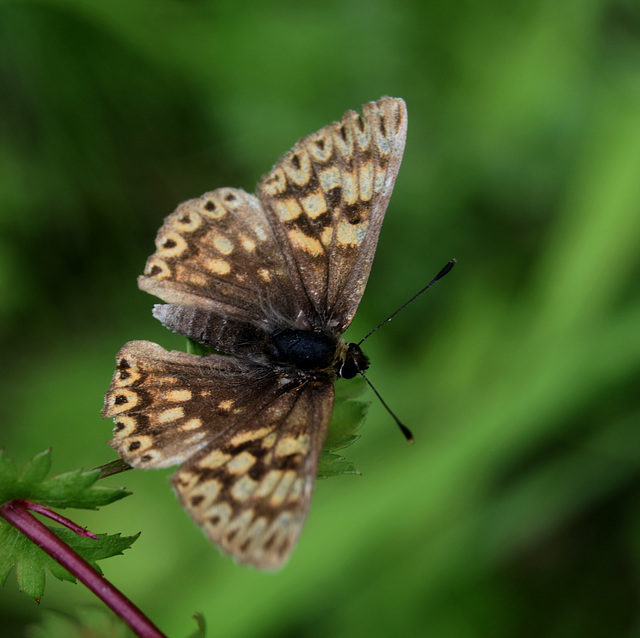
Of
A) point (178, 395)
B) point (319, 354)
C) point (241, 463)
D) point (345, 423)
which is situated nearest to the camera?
point (241, 463)

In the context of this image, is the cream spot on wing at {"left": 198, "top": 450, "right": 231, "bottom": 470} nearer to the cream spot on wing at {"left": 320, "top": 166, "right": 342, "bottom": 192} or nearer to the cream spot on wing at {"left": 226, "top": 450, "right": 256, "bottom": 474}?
the cream spot on wing at {"left": 226, "top": 450, "right": 256, "bottom": 474}

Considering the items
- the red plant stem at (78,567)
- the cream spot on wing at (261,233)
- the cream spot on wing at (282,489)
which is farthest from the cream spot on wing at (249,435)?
the cream spot on wing at (261,233)

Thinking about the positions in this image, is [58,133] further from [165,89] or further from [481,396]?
[481,396]

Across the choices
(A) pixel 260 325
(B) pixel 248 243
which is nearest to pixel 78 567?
(A) pixel 260 325

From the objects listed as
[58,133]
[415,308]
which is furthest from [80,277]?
[415,308]

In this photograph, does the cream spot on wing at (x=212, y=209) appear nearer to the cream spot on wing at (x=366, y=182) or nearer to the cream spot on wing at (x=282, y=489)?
the cream spot on wing at (x=366, y=182)

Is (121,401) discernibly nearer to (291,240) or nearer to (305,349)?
(305,349)
